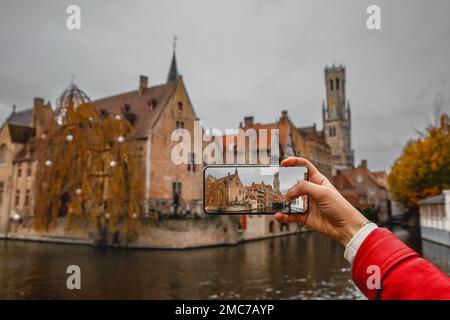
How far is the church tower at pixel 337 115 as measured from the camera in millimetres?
89875

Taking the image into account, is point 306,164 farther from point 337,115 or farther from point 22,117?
point 337,115

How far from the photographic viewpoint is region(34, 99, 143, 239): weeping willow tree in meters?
17.7

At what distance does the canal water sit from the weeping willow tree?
2.33m

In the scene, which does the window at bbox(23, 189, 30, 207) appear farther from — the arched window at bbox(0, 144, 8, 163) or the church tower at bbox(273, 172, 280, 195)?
the church tower at bbox(273, 172, 280, 195)

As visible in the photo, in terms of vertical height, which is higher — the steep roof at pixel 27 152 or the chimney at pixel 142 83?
the chimney at pixel 142 83

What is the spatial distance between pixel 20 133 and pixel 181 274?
82.2 feet

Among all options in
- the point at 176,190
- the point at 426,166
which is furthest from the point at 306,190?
the point at 426,166

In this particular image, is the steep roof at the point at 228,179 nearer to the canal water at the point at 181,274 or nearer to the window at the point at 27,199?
the canal water at the point at 181,274

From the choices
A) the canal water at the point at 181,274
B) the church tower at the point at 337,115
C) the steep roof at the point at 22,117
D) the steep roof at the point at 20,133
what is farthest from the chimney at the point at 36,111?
the church tower at the point at 337,115

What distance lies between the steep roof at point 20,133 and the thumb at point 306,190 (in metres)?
34.5

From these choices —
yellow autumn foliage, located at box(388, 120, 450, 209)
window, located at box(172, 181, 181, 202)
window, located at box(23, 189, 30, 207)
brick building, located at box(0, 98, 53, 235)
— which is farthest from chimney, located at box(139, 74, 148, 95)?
yellow autumn foliage, located at box(388, 120, 450, 209)
